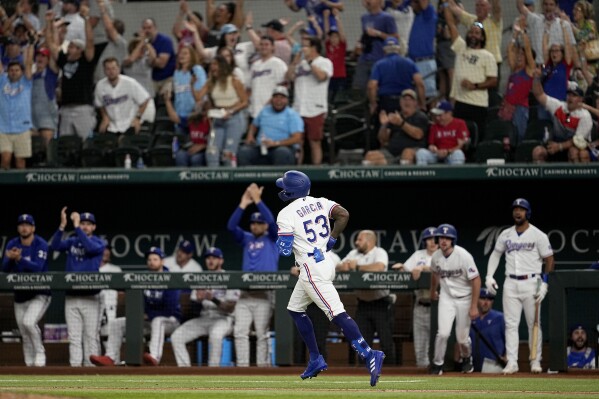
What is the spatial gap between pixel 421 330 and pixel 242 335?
72.6 inches

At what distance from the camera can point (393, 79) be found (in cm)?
1273

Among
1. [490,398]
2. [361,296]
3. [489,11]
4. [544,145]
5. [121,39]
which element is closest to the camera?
[490,398]

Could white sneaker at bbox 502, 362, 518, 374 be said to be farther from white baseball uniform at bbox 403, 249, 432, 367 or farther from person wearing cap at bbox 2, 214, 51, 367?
person wearing cap at bbox 2, 214, 51, 367

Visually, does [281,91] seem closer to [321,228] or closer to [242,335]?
[242,335]

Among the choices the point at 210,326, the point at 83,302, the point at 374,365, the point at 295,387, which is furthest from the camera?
the point at 83,302

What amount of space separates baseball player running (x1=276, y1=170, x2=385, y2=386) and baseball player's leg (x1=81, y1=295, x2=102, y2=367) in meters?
4.02

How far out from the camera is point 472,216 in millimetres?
13211

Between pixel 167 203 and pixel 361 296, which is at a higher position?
pixel 167 203

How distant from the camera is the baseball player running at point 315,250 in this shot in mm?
7746

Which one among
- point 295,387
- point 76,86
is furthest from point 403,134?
point 295,387

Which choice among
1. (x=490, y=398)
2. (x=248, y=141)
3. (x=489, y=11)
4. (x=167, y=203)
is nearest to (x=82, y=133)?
(x=167, y=203)

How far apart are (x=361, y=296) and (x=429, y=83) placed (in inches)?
130

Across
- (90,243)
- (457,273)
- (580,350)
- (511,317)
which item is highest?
(90,243)

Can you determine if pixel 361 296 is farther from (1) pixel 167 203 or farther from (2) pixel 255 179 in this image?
(1) pixel 167 203
